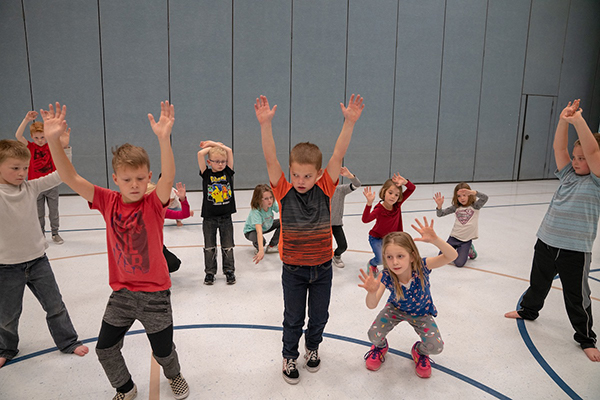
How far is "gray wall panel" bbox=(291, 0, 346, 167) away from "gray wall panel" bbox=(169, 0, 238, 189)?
164cm

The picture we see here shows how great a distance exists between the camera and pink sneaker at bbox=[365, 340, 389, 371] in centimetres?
257

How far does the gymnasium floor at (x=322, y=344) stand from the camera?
2.38 metres

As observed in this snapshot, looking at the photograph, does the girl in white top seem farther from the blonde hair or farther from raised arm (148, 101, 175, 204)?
raised arm (148, 101, 175, 204)

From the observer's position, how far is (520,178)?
40.0 feet

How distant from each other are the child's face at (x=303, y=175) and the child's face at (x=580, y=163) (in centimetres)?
192

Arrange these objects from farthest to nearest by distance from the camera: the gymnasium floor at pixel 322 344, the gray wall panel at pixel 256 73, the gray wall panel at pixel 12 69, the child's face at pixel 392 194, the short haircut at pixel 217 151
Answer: the gray wall panel at pixel 256 73 < the gray wall panel at pixel 12 69 < the child's face at pixel 392 194 < the short haircut at pixel 217 151 < the gymnasium floor at pixel 322 344

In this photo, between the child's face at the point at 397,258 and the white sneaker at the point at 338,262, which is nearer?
the child's face at the point at 397,258

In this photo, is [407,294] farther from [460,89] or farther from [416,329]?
[460,89]

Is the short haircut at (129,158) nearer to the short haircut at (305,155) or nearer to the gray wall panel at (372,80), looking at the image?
the short haircut at (305,155)

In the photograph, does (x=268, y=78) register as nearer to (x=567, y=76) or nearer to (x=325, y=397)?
(x=325, y=397)

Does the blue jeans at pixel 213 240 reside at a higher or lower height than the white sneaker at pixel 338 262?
higher

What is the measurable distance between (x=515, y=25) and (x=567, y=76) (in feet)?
8.54

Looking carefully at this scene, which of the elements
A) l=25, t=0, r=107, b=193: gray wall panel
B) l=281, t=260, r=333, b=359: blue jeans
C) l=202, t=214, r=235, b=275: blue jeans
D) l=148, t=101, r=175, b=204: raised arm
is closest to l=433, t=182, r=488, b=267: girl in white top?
l=202, t=214, r=235, b=275: blue jeans

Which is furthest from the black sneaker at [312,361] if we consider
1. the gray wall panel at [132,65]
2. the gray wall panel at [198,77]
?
the gray wall panel at [198,77]
